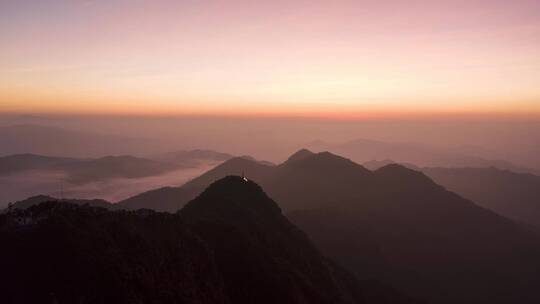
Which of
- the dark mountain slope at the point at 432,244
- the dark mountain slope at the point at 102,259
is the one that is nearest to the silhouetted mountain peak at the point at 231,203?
the dark mountain slope at the point at 102,259

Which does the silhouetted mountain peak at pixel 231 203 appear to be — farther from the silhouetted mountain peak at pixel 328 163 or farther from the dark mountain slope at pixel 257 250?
the silhouetted mountain peak at pixel 328 163

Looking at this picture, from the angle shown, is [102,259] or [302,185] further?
[302,185]

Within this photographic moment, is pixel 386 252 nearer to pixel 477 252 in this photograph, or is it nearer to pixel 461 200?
pixel 477 252

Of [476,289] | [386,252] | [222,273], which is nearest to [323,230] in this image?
[386,252]

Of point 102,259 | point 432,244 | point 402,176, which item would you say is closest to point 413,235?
point 432,244

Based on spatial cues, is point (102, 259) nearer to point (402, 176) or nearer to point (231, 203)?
point (231, 203)

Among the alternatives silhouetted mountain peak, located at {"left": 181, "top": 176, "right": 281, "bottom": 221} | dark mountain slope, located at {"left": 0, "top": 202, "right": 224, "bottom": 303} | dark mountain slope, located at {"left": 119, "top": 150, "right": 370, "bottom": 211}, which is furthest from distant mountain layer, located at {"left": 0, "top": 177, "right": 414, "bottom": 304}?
dark mountain slope, located at {"left": 119, "top": 150, "right": 370, "bottom": 211}
